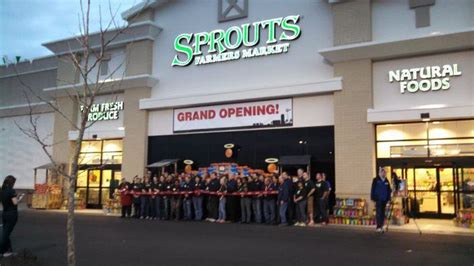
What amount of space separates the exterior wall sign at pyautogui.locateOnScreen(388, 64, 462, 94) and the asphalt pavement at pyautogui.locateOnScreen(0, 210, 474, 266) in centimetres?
599

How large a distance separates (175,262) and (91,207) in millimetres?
17813

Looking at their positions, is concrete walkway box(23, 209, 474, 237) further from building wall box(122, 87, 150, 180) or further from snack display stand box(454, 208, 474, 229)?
building wall box(122, 87, 150, 180)

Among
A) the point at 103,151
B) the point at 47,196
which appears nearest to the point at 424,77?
the point at 103,151

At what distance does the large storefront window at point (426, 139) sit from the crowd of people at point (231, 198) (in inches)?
118

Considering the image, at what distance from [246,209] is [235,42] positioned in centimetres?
820

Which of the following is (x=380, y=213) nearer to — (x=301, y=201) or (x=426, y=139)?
(x=301, y=201)

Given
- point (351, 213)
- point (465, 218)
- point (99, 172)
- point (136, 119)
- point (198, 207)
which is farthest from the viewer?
point (99, 172)

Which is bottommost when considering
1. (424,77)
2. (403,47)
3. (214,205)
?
(214,205)

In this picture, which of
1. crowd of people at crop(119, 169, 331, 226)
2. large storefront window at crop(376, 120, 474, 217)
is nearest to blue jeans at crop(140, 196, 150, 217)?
crowd of people at crop(119, 169, 331, 226)

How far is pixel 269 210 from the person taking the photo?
58.7 ft

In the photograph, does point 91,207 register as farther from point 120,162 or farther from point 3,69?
point 3,69

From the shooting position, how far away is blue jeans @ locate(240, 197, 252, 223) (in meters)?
18.3

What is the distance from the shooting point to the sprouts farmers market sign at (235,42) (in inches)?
822

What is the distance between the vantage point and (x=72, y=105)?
2720cm
